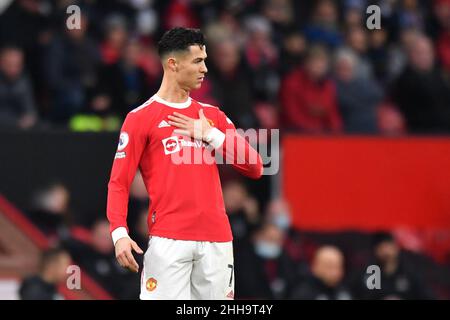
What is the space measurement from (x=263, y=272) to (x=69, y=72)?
3.01 m

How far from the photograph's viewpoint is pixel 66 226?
38.3ft

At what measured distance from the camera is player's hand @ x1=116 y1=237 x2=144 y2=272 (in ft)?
23.8

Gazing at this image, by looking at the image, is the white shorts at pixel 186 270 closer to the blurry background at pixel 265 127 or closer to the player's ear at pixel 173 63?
the player's ear at pixel 173 63

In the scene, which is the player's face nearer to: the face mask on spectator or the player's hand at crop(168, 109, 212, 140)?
the player's hand at crop(168, 109, 212, 140)

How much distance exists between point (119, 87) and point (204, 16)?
216 centimetres

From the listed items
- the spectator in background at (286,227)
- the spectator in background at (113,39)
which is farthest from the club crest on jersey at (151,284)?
the spectator in background at (113,39)

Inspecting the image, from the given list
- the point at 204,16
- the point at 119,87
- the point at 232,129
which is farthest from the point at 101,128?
the point at 232,129

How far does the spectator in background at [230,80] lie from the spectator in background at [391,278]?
193cm

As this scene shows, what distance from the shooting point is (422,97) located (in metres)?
14.2

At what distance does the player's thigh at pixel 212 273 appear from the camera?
751cm

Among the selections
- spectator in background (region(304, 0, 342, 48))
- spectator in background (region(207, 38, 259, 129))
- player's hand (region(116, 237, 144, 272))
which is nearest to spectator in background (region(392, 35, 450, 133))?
spectator in background (region(304, 0, 342, 48))

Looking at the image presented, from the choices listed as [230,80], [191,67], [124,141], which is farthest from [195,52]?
[230,80]

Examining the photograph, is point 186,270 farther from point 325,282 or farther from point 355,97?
→ point 355,97

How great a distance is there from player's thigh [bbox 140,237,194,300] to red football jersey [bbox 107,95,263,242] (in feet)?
0.20
